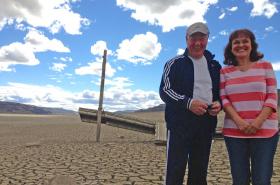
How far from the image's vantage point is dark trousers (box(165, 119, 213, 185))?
129 inches

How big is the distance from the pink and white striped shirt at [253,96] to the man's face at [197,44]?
0.36 m

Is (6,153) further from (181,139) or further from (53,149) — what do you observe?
(181,139)

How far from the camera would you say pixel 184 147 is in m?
3.31

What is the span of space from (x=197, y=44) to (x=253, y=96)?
0.65 metres

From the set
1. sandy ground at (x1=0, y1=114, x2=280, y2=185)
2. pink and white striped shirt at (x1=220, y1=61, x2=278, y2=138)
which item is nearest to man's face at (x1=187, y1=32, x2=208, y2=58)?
pink and white striped shirt at (x1=220, y1=61, x2=278, y2=138)

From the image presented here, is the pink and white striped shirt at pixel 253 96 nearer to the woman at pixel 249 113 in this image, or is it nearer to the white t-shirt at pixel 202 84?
the woman at pixel 249 113

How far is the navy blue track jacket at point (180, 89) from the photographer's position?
3260 mm

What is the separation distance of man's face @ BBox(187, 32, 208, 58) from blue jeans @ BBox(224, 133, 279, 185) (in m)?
0.76

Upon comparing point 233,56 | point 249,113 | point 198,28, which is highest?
point 198,28

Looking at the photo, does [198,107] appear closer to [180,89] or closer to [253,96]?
[180,89]

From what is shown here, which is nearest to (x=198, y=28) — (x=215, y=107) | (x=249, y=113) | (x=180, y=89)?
(x=180, y=89)

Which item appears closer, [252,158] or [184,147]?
[252,158]

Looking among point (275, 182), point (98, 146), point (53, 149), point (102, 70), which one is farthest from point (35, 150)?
point (275, 182)

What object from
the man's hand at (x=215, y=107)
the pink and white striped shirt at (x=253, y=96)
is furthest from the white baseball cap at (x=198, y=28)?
the man's hand at (x=215, y=107)
